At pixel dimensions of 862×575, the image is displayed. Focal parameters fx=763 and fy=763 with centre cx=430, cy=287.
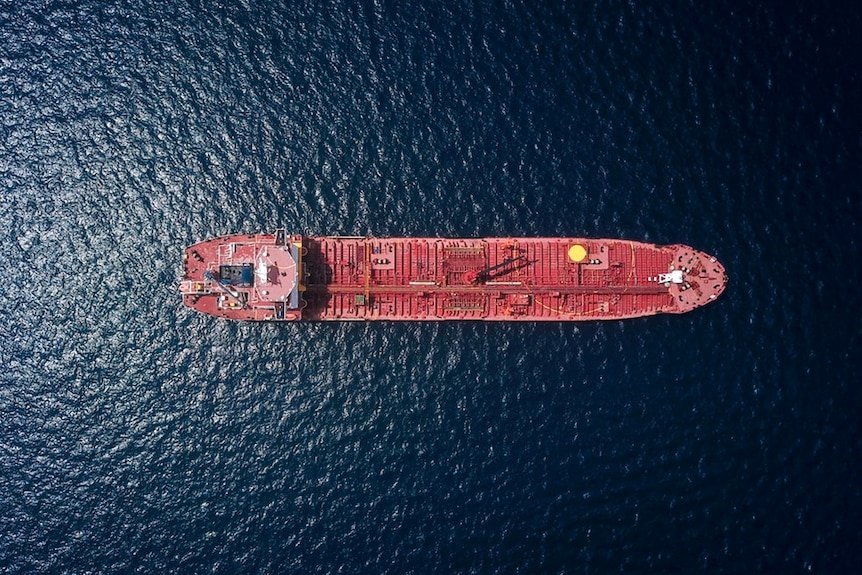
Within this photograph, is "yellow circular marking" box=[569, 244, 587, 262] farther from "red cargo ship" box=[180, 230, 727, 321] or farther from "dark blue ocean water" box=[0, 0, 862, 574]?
"dark blue ocean water" box=[0, 0, 862, 574]

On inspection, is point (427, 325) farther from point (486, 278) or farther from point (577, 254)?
point (577, 254)

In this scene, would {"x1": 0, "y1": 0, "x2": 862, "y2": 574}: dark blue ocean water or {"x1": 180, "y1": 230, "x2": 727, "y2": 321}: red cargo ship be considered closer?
{"x1": 0, "y1": 0, "x2": 862, "y2": 574}: dark blue ocean water

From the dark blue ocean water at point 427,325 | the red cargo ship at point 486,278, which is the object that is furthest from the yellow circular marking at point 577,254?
the dark blue ocean water at point 427,325

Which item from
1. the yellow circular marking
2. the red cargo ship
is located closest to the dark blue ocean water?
the red cargo ship

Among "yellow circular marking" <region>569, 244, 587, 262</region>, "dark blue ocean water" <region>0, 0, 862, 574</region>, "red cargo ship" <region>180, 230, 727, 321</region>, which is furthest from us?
"yellow circular marking" <region>569, 244, 587, 262</region>

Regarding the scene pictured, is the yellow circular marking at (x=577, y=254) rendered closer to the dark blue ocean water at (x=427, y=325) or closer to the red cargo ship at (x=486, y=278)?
the red cargo ship at (x=486, y=278)

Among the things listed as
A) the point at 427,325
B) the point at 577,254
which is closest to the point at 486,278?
the point at 427,325

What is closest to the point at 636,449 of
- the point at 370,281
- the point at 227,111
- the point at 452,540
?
the point at 452,540
